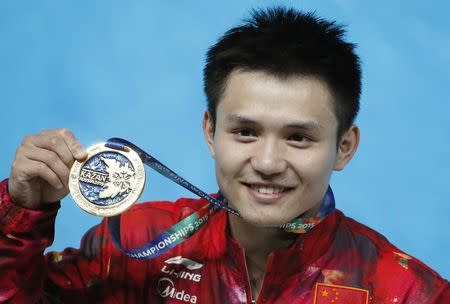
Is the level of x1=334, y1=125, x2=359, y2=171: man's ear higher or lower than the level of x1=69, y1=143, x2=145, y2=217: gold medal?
higher

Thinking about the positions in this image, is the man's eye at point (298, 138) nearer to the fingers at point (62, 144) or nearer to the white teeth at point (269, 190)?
the white teeth at point (269, 190)

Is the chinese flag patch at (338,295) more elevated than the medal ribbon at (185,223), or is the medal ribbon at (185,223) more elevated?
the medal ribbon at (185,223)

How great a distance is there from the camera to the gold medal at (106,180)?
2174 mm

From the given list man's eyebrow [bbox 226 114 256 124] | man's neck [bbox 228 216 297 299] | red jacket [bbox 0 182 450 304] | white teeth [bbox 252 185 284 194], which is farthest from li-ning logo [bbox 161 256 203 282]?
man's eyebrow [bbox 226 114 256 124]

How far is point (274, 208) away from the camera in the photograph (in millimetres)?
2287

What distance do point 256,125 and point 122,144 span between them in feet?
1.20

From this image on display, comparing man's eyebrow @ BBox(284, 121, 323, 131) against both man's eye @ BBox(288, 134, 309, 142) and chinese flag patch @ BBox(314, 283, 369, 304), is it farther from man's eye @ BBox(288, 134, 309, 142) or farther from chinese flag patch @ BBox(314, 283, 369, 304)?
chinese flag patch @ BBox(314, 283, 369, 304)

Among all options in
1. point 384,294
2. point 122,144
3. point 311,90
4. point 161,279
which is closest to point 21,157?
point 122,144

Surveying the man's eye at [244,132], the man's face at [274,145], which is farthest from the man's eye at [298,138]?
the man's eye at [244,132]

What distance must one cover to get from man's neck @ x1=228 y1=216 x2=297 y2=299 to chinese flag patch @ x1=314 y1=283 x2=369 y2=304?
0.17 meters

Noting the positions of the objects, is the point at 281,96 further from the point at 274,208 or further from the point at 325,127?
the point at 274,208

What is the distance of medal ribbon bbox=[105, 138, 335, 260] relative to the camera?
2.35m

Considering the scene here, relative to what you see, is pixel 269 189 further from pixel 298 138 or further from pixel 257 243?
pixel 257 243

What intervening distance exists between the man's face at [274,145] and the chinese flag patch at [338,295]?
27 cm
